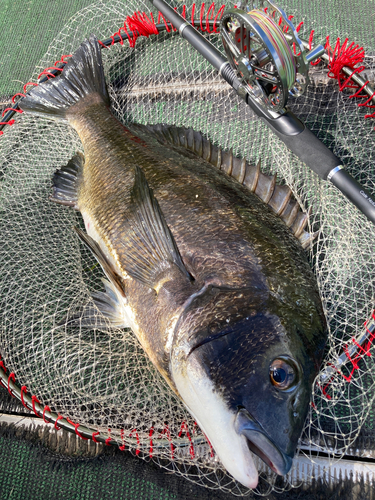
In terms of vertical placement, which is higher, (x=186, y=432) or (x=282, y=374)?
(x=282, y=374)

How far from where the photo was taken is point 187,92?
7.91 feet

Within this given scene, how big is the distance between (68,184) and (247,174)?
0.95m

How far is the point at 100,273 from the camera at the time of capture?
200cm

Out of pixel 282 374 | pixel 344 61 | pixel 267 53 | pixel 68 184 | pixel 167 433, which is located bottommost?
pixel 167 433

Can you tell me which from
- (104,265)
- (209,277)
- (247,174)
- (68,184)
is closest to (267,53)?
(247,174)

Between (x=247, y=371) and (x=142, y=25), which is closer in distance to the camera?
(x=247, y=371)

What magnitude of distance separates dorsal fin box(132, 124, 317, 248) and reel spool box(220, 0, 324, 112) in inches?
11.7

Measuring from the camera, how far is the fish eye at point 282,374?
3.73 feet

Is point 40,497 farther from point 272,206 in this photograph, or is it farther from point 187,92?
point 187,92

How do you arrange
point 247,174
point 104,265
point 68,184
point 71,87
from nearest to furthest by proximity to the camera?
point 104,265
point 247,174
point 68,184
point 71,87

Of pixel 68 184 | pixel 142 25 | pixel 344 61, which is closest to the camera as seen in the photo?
pixel 344 61

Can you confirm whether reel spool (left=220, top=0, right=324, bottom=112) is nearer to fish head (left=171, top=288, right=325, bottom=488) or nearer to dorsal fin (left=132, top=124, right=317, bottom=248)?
dorsal fin (left=132, top=124, right=317, bottom=248)

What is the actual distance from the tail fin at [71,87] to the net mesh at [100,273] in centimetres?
15

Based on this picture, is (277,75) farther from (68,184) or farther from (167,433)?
(167,433)
